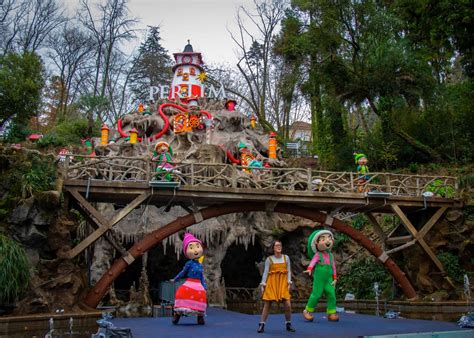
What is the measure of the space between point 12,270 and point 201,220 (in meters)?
4.68

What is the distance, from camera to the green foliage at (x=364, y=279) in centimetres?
1750

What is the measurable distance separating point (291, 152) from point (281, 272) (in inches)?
905

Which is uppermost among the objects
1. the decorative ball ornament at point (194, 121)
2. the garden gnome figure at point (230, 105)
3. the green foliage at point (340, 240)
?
the garden gnome figure at point (230, 105)

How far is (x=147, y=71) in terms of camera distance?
134 ft

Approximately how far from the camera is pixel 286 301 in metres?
7.89

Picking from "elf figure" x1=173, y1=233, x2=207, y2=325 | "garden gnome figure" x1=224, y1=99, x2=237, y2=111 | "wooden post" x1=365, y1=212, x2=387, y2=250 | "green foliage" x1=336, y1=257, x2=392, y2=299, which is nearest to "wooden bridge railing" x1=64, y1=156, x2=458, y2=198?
"wooden post" x1=365, y1=212, x2=387, y2=250

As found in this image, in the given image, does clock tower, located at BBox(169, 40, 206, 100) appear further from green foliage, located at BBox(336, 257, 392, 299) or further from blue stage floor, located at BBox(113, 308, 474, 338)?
blue stage floor, located at BBox(113, 308, 474, 338)

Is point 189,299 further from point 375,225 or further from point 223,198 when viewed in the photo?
point 375,225

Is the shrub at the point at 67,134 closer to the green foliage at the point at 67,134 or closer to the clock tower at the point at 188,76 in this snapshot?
the green foliage at the point at 67,134

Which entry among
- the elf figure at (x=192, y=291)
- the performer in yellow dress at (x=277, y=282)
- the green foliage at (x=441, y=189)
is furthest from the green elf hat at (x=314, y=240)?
the green foliage at (x=441, y=189)

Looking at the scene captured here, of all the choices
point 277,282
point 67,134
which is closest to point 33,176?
point 277,282

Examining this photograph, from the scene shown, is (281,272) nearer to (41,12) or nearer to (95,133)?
(95,133)

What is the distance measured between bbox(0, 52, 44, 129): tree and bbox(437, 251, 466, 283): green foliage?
16716 millimetres

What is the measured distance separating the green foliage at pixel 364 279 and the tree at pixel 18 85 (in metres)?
14.6
